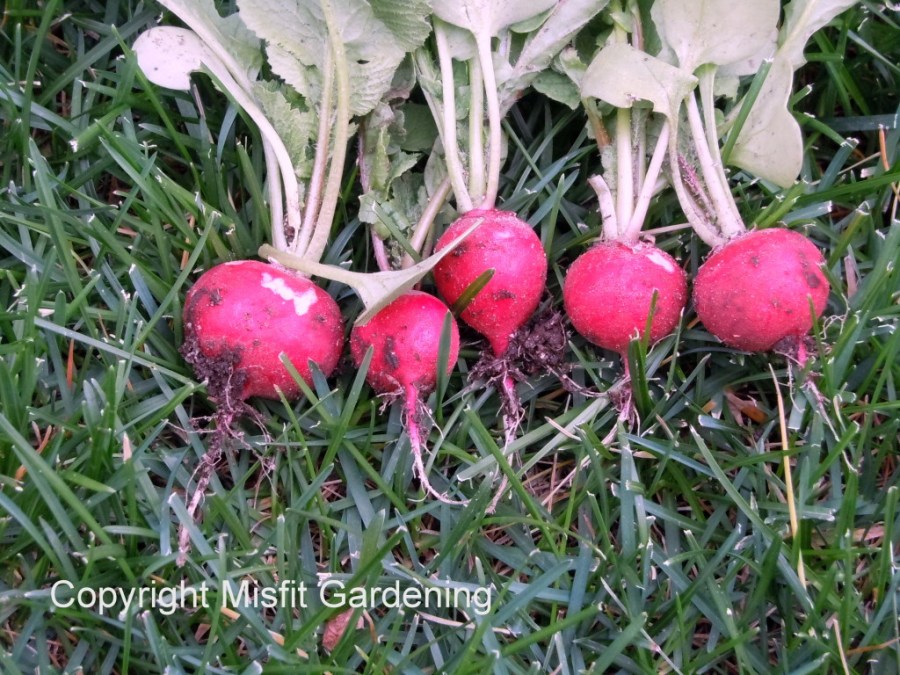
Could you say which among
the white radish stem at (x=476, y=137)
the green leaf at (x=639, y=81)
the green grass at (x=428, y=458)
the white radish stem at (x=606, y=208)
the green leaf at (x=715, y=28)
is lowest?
the green grass at (x=428, y=458)

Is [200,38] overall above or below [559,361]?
above

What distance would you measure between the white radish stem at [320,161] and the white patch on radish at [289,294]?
0.14m

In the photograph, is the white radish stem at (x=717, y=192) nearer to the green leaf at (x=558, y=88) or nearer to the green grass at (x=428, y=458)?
the green grass at (x=428, y=458)

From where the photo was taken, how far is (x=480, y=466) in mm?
1672

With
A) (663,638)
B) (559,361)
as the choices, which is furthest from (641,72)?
(663,638)

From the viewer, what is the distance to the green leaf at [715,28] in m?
1.79

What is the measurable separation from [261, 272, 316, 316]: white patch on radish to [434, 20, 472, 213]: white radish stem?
0.42 meters

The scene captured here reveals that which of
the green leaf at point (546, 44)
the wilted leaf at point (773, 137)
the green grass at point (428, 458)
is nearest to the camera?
the green grass at point (428, 458)

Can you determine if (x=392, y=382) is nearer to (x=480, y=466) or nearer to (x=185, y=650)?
(x=480, y=466)

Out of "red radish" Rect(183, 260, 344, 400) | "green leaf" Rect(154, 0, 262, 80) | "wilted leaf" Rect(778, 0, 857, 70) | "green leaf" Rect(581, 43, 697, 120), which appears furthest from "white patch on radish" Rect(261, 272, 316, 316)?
"wilted leaf" Rect(778, 0, 857, 70)

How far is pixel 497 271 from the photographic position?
5.55 ft

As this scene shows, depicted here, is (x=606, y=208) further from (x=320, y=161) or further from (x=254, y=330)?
(x=254, y=330)

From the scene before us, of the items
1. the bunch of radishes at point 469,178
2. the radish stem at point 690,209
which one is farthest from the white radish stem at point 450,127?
→ the radish stem at point 690,209

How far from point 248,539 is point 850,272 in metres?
1.51
